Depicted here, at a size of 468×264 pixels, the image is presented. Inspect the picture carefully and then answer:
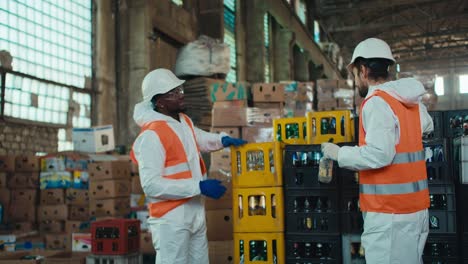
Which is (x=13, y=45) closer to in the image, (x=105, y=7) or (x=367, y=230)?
(x=105, y=7)

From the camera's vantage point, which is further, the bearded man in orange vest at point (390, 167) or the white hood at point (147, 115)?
the white hood at point (147, 115)

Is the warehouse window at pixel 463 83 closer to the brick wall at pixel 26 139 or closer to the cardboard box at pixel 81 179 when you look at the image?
the brick wall at pixel 26 139

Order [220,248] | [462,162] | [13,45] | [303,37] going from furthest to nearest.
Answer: [303,37] → [13,45] → [220,248] → [462,162]

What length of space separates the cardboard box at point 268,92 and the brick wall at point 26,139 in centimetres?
321

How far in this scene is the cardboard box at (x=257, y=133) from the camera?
788 cm

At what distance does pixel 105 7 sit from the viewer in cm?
951

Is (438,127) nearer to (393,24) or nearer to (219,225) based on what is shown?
(219,225)

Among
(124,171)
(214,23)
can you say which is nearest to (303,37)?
(214,23)

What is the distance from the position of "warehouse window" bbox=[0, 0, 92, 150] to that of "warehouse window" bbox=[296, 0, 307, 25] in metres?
13.6

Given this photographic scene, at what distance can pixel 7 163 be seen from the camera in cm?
721

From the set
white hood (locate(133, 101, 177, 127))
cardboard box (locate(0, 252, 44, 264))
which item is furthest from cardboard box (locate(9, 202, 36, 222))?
white hood (locate(133, 101, 177, 127))

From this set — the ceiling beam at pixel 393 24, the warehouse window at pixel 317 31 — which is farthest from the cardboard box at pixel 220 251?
the warehouse window at pixel 317 31

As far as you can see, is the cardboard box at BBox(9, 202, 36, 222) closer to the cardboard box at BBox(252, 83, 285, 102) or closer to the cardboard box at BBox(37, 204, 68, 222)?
the cardboard box at BBox(37, 204, 68, 222)

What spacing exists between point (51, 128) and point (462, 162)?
6103 millimetres
